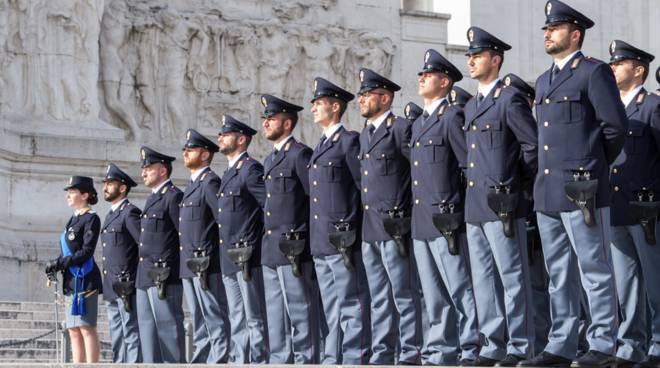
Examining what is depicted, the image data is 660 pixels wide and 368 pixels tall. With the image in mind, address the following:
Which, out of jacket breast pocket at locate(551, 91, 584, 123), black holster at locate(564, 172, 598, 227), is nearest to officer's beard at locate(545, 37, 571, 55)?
jacket breast pocket at locate(551, 91, 584, 123)

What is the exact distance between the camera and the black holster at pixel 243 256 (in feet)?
35.2

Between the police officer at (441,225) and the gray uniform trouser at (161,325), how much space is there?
2.73 m

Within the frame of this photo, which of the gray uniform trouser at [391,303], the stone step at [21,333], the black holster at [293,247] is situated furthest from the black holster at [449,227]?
the stone step at [21,333]

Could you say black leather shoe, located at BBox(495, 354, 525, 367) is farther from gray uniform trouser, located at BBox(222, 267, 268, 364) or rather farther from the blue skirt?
the blue skirt

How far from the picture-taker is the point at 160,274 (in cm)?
1155

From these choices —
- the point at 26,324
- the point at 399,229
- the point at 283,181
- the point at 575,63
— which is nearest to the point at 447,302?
the point at 399,229

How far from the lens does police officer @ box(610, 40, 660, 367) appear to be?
8.91 metres

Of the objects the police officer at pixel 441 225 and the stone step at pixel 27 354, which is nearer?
the police officer at pixel 441 225

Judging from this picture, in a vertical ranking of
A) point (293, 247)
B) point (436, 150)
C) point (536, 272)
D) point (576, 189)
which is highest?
point (436, 150)

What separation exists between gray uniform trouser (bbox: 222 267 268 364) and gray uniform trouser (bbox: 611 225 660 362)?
2666 millimetres

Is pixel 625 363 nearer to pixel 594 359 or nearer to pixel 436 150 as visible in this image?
pixel 594 359

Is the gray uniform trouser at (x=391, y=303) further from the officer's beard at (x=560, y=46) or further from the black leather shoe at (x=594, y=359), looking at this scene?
the officer's beard at (x=560, y=46)

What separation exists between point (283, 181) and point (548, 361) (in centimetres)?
273

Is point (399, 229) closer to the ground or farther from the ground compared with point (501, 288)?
farther from the ground
